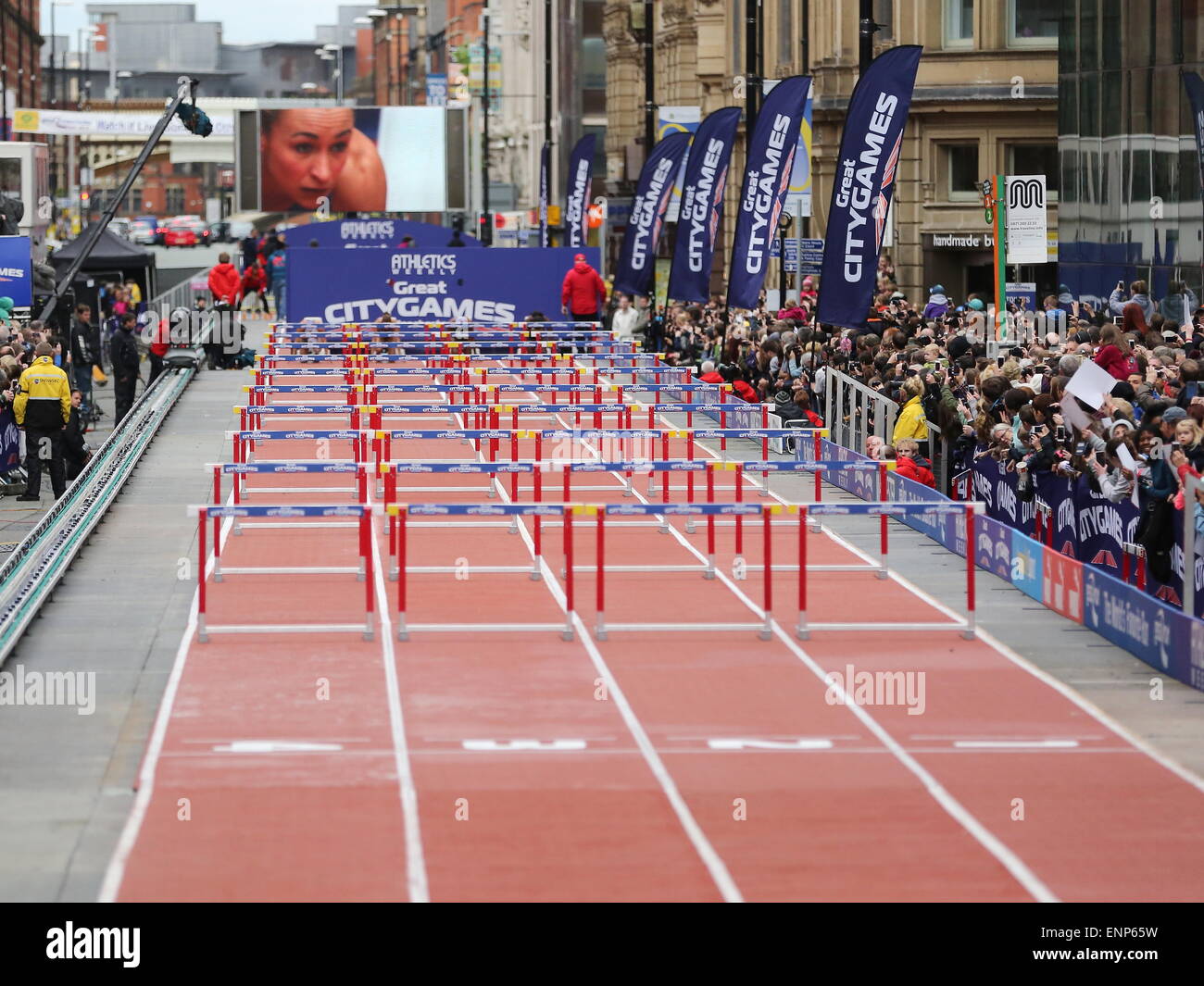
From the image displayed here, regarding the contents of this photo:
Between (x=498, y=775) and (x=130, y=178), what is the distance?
26124mm

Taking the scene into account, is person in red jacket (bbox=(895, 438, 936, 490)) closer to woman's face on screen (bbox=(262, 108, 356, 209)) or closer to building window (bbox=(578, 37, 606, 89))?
woman's face on screen (bbox=(262, 108, 356, 209))

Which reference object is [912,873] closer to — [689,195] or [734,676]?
[734,676]

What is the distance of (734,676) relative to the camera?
1493cm

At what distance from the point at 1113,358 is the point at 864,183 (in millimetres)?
5410

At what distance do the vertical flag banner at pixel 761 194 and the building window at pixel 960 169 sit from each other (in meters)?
16.3

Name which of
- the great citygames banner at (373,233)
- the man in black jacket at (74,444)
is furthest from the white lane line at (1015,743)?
the great citygames banner at (373,233)

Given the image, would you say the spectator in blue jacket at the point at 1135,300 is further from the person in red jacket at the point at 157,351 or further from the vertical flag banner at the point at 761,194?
the person in red jacket at the point at 157,351

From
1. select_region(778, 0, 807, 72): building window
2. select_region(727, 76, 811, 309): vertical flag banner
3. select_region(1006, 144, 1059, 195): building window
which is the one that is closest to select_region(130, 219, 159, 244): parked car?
select_region(778, 0, 807, 72): building window

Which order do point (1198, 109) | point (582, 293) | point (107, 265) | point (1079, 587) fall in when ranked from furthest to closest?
point (107, 265), point (582, 293), point (1198, 109), point (1079, 587)

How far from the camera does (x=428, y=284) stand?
145ft

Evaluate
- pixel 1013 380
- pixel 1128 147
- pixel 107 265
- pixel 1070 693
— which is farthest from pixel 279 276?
pixel 1070 693

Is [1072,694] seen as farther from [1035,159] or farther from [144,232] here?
[144,232]

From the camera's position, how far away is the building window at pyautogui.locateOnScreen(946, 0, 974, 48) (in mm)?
46531

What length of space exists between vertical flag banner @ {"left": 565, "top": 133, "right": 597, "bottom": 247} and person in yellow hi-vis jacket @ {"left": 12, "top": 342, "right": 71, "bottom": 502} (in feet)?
86.4
